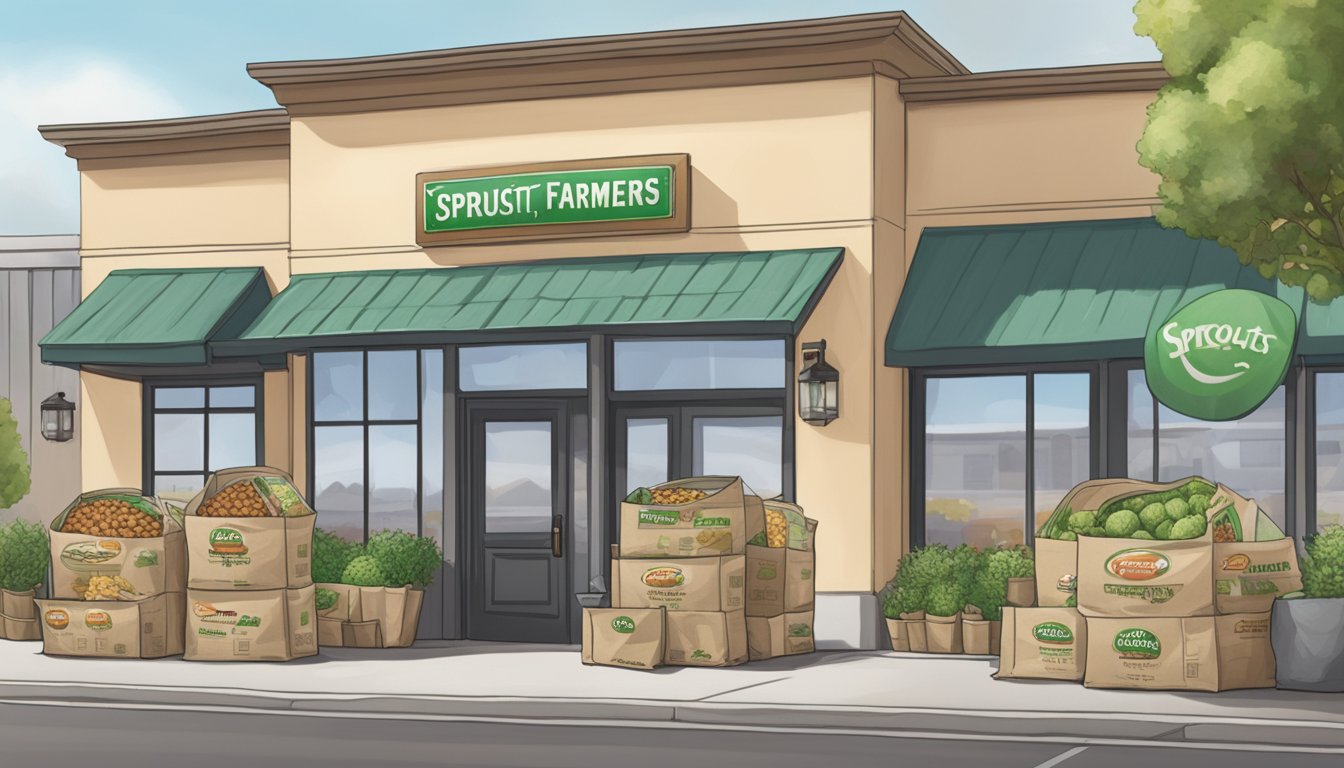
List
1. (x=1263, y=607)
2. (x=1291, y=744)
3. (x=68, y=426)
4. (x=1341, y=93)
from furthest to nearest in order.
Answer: (x=68, y=426), (x=1263, y=607), (x=1341, y=93), (x=1291, y=744)

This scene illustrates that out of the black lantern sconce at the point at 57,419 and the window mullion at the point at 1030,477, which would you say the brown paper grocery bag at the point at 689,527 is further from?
the black lantern sconce at the point at 57,419

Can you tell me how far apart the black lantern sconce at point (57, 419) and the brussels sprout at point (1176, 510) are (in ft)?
43.0

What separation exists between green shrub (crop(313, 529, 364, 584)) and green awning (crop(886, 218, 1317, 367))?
571 centimetres

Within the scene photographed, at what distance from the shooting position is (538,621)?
1848cm

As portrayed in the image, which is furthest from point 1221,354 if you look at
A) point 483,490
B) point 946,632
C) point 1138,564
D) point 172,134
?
point 172,134

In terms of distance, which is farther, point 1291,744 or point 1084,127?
point 1084,127

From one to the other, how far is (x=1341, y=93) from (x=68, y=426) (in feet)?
48.7

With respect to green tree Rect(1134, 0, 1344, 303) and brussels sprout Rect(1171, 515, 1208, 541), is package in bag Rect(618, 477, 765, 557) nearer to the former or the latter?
brussels sprout Rect(1171, 515, 1208, 541)

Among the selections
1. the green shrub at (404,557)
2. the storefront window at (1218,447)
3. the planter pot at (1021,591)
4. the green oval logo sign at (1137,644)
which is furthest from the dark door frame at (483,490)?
the green oval logo sign at (1137,644)

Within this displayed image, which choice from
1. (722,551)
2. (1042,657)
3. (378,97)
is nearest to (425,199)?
(378,97)

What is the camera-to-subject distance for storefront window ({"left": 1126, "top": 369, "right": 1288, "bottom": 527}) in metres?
17.0

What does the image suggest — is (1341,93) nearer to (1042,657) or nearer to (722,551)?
(1042,657)

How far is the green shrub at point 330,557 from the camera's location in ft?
59.1

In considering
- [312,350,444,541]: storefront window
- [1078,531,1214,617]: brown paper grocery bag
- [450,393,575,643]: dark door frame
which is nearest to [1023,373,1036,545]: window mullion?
[1078,531,1214,617]: brown paper grocery bag
